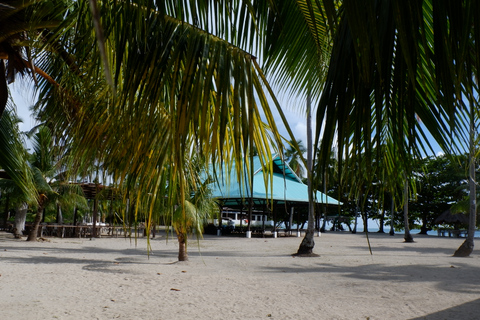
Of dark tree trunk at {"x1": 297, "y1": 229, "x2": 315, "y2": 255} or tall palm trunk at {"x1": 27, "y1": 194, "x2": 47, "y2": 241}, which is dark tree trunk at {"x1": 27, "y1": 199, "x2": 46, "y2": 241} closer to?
tall palm trunk at {"x1": 27, "y1": 194, "x2": 47, "y2": 241}

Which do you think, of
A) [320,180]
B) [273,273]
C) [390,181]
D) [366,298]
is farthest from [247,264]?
[320,180]

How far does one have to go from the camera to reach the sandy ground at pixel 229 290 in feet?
18.3

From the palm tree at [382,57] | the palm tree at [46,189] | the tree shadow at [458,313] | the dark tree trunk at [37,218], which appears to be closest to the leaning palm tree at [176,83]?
the palm tree at [382,57]

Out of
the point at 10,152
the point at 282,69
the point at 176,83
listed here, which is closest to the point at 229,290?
the point at 10,152

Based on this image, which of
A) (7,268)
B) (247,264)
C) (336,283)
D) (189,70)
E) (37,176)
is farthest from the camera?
(37,176)

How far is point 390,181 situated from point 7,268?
944cm

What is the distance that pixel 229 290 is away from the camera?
7164mm

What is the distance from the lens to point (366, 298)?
6.68m

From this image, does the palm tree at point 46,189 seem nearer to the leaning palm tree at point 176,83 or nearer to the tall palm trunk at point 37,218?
the tall palm trunk at point 37,218

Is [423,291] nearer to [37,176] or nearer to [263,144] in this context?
[263,144]

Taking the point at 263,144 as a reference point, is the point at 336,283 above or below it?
below

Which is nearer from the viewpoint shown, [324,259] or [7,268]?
[7,268]

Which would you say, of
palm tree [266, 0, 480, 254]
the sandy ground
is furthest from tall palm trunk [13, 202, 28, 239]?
palm tree [266, 0, 480, 254]

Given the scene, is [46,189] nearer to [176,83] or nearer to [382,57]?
[176,83]
